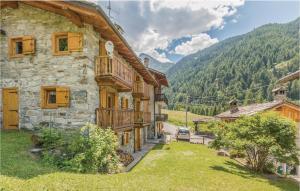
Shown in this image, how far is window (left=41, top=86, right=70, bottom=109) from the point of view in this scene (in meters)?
13.3

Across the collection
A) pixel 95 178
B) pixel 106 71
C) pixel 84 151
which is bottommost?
pixel 95 178

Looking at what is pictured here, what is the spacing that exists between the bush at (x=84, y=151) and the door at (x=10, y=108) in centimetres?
370

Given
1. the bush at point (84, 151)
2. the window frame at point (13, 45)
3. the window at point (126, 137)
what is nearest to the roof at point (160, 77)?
the window at point (126, 137)

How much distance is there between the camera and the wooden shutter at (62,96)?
521 inches

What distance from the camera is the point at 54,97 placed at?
45.5 feet

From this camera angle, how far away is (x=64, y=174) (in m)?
8.68

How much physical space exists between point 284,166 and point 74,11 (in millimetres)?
16869

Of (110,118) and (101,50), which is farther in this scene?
(101,50)

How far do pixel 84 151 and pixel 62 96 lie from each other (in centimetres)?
393

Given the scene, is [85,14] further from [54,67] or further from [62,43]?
[54,67]

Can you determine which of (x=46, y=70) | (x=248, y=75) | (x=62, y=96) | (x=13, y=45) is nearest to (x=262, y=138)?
(x=62, y=96)

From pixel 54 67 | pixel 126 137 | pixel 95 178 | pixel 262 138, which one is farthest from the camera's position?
pixel 126 137

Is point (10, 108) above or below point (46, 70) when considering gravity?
below

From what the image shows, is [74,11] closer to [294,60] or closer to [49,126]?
[49,126]
